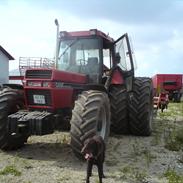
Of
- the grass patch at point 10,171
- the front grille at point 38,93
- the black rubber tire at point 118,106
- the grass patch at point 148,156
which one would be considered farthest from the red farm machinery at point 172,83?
the grass patch at point 10,171

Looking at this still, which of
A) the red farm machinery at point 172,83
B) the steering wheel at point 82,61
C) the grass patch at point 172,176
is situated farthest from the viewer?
the red farm machinery at point 172,83

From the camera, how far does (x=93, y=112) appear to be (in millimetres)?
8055

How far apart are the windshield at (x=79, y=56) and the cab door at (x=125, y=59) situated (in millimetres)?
999

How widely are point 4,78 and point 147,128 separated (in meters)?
30.9

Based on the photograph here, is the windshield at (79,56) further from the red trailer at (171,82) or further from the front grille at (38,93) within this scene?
the red trailer at (171,82)

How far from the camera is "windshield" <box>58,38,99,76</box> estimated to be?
10570mm

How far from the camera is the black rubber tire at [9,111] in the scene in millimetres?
8852

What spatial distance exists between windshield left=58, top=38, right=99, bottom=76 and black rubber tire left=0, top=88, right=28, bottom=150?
1614mm

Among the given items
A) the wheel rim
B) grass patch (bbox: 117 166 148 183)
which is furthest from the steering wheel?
grass patch (bbox: 117 166 148 183)

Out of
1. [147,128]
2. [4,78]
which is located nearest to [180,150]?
[147,128]

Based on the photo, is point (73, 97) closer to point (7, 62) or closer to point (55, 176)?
point (55, 176)

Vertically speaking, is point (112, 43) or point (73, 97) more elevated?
point (112, 43)

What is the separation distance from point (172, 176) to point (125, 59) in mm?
5548

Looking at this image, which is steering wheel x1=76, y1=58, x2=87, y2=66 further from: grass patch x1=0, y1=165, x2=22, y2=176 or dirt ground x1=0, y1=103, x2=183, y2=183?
grass patch x1=0, y1=165, x2=22, y2=176
